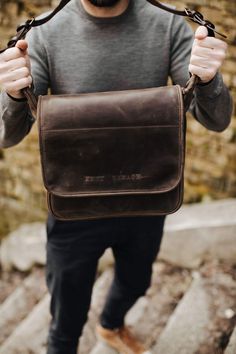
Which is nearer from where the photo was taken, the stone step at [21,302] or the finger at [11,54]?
the finger at [11,54]

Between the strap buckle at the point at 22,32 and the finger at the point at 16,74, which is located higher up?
the strap buckle at the point at 22,32

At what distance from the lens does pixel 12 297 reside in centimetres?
308

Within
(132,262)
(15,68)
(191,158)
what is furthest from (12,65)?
(191,158)

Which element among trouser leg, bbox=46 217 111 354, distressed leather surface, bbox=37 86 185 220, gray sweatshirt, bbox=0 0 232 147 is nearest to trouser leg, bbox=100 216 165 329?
trouser leg, bbox=46 217 111 354

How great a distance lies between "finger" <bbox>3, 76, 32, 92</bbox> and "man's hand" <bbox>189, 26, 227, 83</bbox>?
484 mm

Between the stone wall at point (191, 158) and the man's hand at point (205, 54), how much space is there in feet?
3.73

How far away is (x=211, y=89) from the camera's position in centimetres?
140

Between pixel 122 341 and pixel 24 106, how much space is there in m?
1.34

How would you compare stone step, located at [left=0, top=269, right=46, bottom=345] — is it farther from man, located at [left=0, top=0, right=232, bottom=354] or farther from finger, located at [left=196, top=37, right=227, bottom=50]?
finger, located at [left=196, top=37, right=227, bottom=50]

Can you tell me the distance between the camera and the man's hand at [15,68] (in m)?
1.30

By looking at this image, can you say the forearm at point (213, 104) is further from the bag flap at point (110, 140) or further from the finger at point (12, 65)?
the finger at point (12, 65)

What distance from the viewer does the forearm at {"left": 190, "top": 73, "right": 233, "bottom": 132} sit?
1.41 metres

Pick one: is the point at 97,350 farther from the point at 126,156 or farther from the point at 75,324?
the point at 126,156

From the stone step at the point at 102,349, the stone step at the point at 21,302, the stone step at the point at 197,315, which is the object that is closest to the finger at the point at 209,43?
the stone step at the point at 197,315
